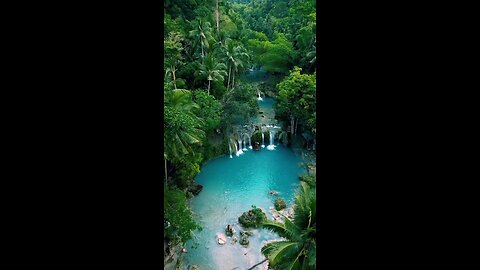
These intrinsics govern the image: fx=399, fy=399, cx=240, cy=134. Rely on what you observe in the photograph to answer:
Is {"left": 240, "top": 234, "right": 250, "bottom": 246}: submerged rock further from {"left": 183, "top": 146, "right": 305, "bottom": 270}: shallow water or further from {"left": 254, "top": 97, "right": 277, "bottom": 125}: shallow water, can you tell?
{"left": 254, "top": 97, "right": 277, "bottom": 125}: shallow water

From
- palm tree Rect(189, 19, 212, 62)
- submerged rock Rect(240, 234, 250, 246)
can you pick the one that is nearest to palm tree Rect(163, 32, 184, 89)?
palm tree Rect(189, 19, 212, 62)

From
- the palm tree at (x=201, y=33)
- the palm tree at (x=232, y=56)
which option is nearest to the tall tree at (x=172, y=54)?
the palm tree at (x=201, y=33)

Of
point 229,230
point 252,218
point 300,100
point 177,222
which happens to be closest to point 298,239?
point 177,222

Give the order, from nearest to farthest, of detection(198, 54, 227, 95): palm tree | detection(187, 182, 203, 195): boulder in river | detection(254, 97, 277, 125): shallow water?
detection(187, 182, 203, 195): boulder in river → detection(198, 54, 227, 95): palm tree → detection(254, 97, 277, 125): shallow water

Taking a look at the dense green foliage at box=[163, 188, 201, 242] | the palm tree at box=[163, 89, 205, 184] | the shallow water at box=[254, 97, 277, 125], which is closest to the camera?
the dense green foliage at box=[163, 188, 201, 242]

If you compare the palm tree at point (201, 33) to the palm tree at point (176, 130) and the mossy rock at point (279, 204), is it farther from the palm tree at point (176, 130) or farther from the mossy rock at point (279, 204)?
the mossy rock at point (279, 204)
